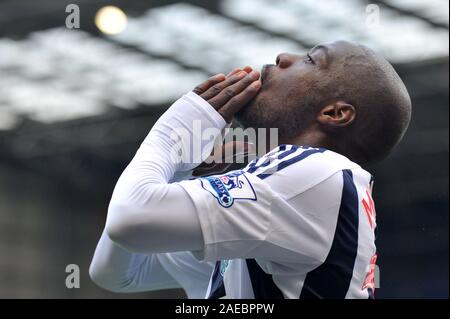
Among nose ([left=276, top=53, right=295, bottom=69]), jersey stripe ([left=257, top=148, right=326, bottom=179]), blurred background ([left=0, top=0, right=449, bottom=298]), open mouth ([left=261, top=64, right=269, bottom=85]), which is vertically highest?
blurred background ([left=0, top=0, right=449, bottom=298])

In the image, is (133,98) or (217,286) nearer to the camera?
(217,286)

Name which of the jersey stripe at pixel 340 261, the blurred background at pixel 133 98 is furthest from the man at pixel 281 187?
the blurred background at pixel 133 98

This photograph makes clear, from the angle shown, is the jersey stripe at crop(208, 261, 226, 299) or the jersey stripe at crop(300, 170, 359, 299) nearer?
the jersey stripe at crop(300, 170, 359, 299)

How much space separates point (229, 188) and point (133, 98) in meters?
9.19

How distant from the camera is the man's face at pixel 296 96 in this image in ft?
9.66

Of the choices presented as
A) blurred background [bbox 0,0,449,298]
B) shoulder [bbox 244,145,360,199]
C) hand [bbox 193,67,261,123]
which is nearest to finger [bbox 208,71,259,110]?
hand [bbox 193,67,261,123]

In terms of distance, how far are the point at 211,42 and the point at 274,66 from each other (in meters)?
6.79

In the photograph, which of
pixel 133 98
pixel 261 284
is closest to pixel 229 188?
pixel 261 284

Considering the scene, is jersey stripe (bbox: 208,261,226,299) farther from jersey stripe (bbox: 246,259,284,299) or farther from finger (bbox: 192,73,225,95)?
finger (bbox: 192,73,225,95)

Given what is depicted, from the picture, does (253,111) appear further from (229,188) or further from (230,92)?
(229,188)

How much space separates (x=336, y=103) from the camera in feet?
9.62

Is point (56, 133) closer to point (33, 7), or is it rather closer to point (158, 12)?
point (33, 7)

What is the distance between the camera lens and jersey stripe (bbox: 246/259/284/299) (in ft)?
8.67

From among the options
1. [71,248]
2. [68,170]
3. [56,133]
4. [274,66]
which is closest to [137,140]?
[56,133]
